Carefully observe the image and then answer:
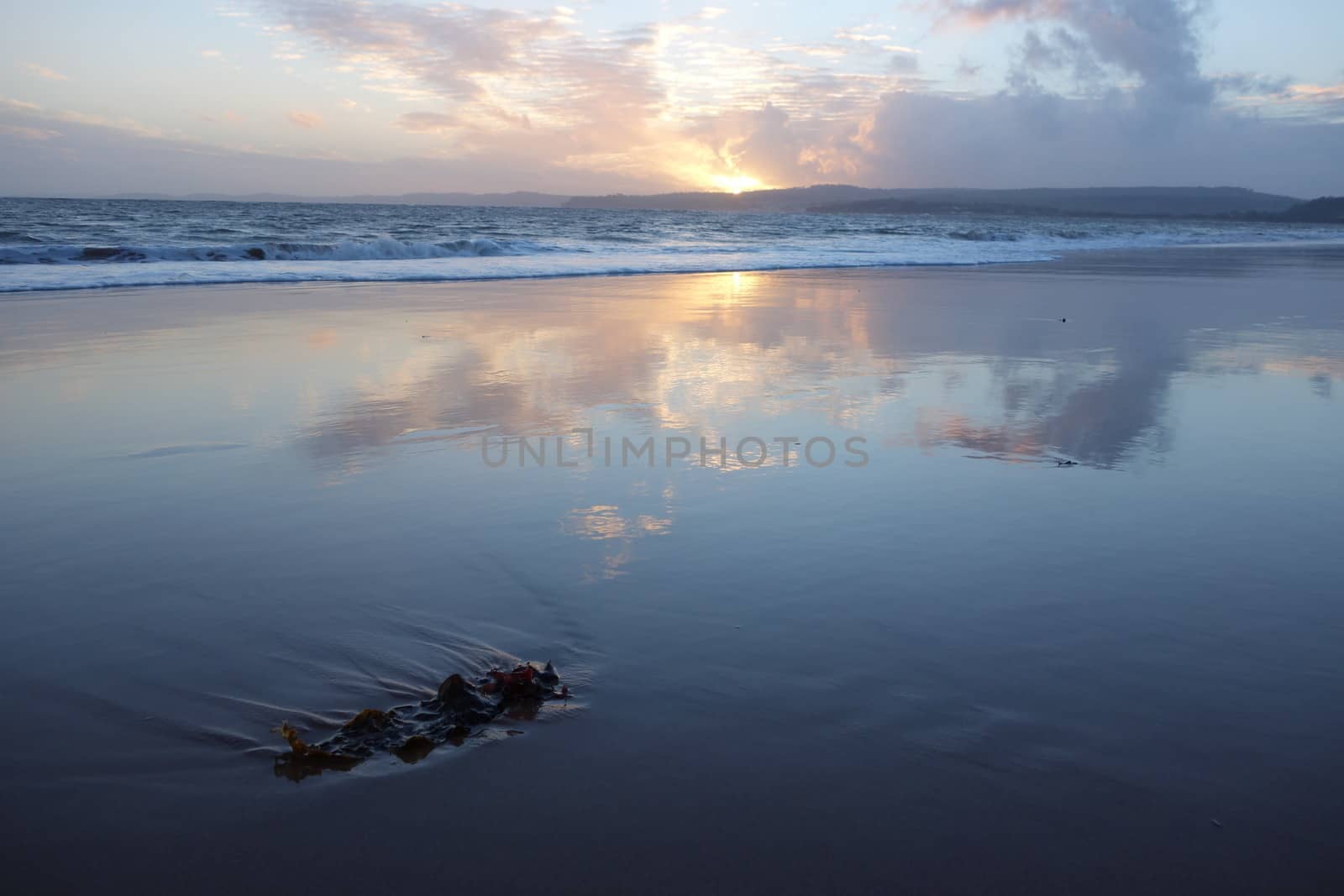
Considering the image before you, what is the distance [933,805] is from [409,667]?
4.43 ft

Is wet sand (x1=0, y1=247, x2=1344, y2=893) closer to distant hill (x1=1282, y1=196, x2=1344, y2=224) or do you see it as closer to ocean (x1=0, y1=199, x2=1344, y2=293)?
ocean (x1=0, y1=199, x2=1344, y2=293)

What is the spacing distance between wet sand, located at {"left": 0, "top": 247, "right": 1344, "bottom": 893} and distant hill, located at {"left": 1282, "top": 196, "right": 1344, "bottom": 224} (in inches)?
4560

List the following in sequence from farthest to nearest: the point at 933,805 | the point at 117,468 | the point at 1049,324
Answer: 1. the point at 1049,324
2. the point at 117,468
3. the point at 933,805

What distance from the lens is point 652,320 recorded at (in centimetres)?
998

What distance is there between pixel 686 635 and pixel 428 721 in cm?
75

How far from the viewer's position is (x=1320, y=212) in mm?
108188

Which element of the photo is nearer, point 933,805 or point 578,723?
point 933,805

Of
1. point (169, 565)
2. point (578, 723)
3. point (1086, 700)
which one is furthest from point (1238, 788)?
point (169, 565)

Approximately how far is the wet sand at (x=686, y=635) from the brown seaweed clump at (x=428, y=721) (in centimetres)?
5

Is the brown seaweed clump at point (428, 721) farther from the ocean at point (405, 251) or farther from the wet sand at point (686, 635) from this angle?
the ocean at point (405, 251)

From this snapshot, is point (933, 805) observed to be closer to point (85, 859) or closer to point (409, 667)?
point (409, 667)

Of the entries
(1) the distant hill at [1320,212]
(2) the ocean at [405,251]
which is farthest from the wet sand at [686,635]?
(1) the distant hill at [1320,212]

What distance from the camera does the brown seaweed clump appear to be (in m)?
2.16

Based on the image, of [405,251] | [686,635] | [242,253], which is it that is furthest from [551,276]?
[686,635]
